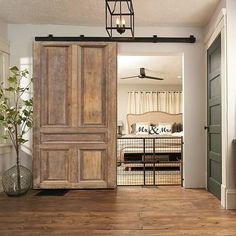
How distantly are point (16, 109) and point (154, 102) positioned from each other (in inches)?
239

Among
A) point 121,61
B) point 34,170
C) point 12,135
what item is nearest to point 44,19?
point 12,135

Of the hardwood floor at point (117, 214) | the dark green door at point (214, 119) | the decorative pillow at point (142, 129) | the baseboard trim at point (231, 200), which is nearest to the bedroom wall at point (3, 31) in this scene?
the hardwood floor at point (117, 214)

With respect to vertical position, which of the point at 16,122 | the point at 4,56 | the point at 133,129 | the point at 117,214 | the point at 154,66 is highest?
the point at 154,66

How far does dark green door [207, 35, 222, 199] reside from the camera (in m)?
3.68

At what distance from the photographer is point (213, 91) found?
3996 millimetres

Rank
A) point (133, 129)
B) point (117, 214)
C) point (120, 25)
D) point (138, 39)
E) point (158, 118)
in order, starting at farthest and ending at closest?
1. point (158, 118)
2. point (133, 129)
3. point (138, 39)
4. point (117, 214)
5. point (120, 25)

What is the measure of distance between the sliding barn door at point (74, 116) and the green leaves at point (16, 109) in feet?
0.58

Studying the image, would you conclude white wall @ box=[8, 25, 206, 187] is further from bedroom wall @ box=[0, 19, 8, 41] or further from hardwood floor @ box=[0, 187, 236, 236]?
hardwood floor @ box=[0, 187, 236, 236]

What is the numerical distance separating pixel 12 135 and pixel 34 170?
625 millimetres

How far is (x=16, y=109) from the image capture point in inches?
161

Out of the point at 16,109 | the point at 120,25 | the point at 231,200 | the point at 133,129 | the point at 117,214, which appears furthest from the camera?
the point at 133,129

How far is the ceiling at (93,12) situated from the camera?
365 centimetres

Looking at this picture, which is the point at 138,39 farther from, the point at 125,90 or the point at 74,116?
the point at 125,90

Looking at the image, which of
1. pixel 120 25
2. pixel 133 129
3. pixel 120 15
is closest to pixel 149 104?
pixel 133 129
